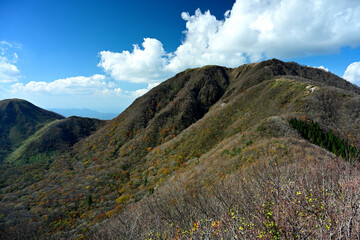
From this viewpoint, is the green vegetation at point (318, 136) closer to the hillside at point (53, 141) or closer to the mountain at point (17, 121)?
the hillside at point (53, 141)

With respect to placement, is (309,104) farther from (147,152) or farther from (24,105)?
(24,105)

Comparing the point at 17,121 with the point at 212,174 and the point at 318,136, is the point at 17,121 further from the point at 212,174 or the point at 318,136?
the point at 318,136

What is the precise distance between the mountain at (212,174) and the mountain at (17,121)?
1467 inches

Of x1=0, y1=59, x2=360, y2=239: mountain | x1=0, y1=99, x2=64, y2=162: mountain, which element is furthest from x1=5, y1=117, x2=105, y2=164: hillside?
x1=0, y1=59, x2=360, y2=239: mountain

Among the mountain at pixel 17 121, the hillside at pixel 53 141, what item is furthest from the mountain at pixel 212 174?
the mountain at pixel 17 121

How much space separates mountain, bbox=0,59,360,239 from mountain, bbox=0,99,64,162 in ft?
122

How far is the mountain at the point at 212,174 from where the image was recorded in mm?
5383

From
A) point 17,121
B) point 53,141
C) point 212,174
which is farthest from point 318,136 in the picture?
point 17,121

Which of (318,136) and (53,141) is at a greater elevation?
(318,136)

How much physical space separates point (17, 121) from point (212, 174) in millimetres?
141254

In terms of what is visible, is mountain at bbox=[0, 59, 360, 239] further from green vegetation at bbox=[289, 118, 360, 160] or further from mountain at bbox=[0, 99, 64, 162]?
mountain at bbox=[0, 99, 64, 162]

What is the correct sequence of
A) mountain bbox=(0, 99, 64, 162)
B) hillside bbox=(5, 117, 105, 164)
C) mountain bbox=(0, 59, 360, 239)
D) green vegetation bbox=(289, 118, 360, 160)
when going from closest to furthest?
mountain bbox=(0, 59, 360, 239) → green vegetation bbox=(289, 118, 360, 160) → hillside bbox=(5, 117, 105, 164) → mountain bbox=(0, 99, 64, 162)

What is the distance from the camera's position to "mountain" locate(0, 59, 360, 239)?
17.7 feet

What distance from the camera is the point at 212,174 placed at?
16.2 metres
